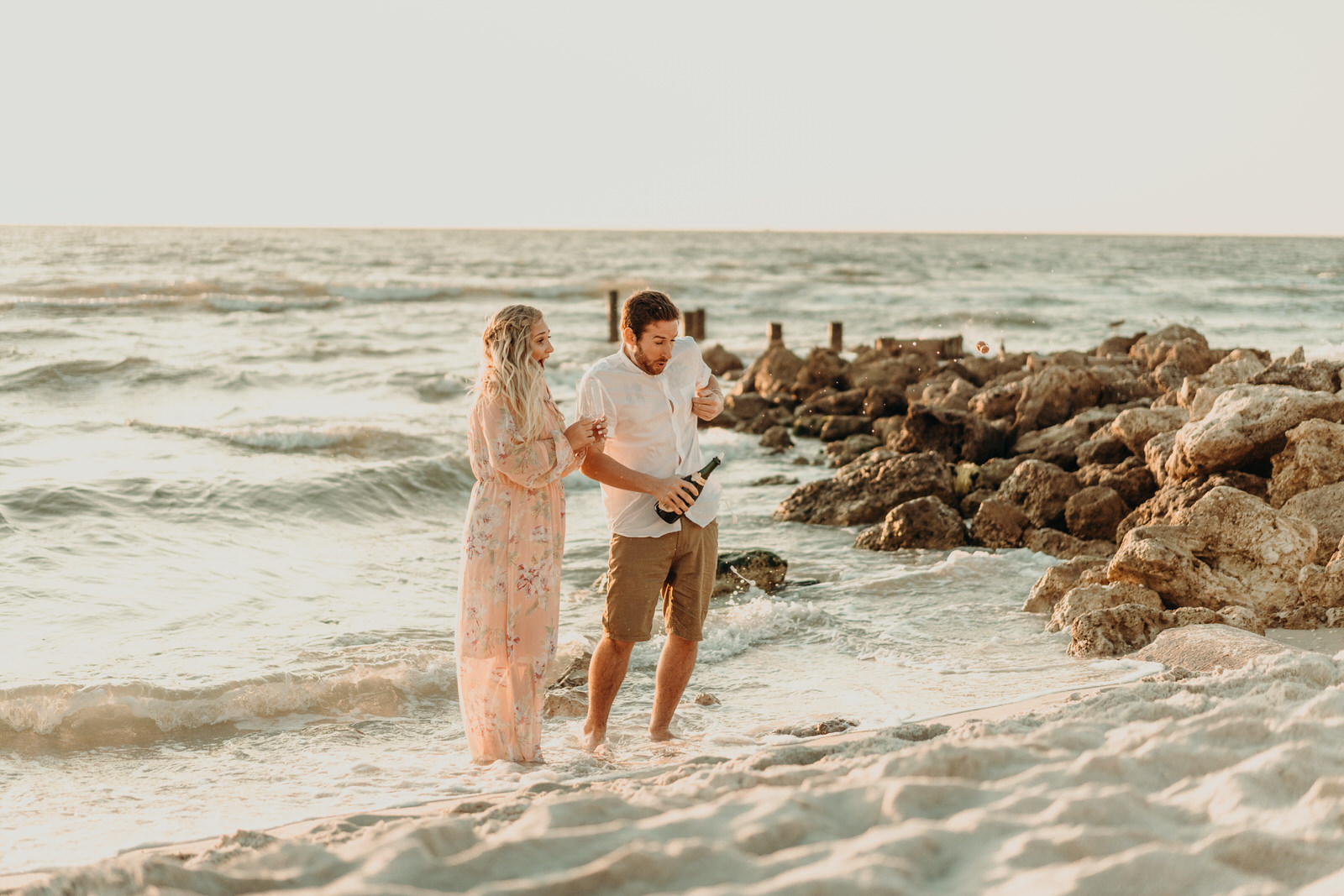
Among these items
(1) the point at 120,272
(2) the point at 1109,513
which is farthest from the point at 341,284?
(2) the point at 1109,513

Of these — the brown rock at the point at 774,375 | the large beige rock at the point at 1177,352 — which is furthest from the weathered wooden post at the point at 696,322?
the large beige rock at the point at 1177,352

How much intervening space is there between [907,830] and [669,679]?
217 cm

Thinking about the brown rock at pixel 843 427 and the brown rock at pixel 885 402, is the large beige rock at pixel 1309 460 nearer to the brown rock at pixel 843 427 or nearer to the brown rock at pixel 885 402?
the brown rock at pixel 843 427

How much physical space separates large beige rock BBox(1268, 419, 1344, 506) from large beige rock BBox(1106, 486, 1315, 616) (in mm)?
581

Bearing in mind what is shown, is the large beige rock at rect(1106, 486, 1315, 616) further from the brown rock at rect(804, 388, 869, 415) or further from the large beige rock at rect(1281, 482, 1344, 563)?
the brown rock at rect(804, 388, 869, 415)

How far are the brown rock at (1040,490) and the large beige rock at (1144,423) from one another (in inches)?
21.6

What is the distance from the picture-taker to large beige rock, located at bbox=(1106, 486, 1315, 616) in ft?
19.7

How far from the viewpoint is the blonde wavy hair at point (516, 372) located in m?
4.18

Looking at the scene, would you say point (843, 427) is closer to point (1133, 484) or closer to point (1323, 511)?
point (1133, 484)

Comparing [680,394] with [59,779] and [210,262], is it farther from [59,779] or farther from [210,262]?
[210,262]

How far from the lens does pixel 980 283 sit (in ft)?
151

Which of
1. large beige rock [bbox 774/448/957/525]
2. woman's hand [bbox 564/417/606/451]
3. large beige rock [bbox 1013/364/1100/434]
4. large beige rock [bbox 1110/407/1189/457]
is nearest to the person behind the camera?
woman's hand [bbox 564/417/606/451]

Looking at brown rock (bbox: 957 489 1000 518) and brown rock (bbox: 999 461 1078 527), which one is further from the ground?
brown rock (bbox: 999 461 1078 527)

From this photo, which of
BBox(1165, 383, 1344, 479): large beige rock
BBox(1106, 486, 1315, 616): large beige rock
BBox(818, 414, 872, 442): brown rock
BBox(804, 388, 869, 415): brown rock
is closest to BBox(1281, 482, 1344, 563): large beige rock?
BBox(1106, 486, 1315, 616): large beige rock
